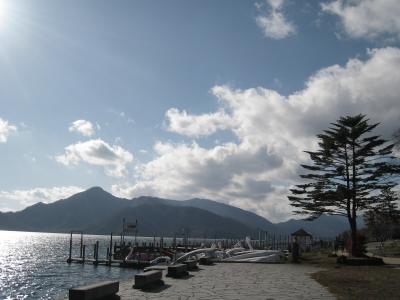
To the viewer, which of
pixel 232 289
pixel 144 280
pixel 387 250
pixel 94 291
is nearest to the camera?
pixel 94 291

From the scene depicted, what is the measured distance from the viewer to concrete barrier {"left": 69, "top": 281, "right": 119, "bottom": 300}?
10.8m

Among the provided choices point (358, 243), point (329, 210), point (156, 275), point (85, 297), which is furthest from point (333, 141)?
point (85, 297)

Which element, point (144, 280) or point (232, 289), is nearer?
point (232, 289)

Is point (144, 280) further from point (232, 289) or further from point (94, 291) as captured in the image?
point (94, 291)

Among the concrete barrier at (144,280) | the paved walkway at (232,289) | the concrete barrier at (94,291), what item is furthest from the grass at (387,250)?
the concrete barrier at (94,291)

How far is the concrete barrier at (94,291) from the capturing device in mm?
10758

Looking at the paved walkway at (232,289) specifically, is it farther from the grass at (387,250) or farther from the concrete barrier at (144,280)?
the grass at (387,250)

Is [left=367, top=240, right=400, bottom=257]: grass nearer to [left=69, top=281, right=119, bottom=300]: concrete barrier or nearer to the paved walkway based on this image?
the paved walkway

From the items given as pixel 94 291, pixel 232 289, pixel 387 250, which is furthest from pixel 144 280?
pixel 387 250

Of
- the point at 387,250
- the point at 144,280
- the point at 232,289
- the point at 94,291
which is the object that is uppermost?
the point at 94,291

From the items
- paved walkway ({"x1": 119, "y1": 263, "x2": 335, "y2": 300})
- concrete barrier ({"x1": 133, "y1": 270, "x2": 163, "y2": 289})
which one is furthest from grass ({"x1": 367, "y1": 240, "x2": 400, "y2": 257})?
concrete barrier ({"x1": 133, "y1": 270, "x2": 163, "y2": 289})

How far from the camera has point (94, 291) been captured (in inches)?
440

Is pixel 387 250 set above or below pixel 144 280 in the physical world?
below

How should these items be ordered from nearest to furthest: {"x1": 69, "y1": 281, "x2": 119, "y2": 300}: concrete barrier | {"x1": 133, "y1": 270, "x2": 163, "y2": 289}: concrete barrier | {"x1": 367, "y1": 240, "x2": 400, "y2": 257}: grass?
{"x1": 69, "y1": 281, "x2": 119, "y2": 300}: concrete barrier, {"x1": 133, "y1": 270, "x2": 163, "y2": 289}: concrete barrier, {"x1": 367, "y1": 240, "x2": 400, "y2": 257}: grass
